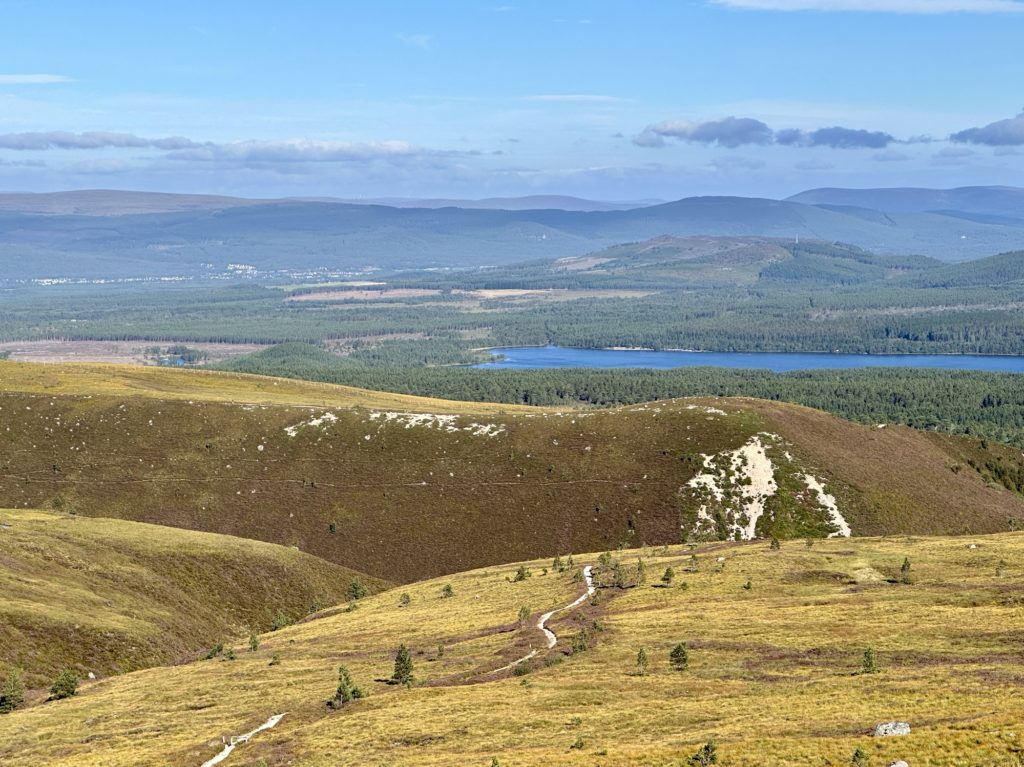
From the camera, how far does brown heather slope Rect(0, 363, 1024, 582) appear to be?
164 metres

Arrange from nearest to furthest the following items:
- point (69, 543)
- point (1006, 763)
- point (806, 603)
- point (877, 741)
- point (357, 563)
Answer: point (1006, 763) → point (877, 741) → point (806, 603) → point (69, 543) → point (357, 563)

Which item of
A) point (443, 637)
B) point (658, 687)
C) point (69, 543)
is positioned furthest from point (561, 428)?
point (658, 687)

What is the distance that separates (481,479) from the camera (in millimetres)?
179250

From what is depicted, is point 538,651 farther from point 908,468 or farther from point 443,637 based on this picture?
point 908,468

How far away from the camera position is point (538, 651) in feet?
249

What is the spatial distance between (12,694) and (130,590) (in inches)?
1331

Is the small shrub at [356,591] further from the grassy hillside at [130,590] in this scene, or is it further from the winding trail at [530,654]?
the winding trail at [530,654]

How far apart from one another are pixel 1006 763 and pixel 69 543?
107 m

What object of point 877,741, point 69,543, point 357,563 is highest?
point 877,741

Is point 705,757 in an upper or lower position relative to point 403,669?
upper

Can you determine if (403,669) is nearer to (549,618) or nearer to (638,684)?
(638,684)

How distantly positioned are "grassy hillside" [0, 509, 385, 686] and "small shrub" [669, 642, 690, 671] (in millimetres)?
52542

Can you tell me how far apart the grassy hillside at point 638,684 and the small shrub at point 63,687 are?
3.55ft

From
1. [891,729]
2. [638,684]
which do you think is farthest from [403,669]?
[891,729]
